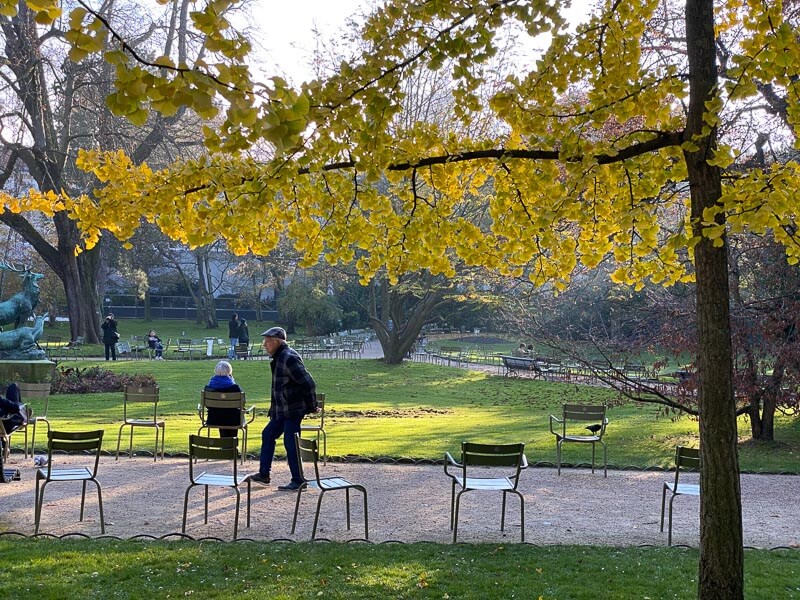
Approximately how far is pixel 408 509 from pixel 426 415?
1099cm

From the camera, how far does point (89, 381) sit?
22094 millimetres

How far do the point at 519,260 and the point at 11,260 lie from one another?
50.1m

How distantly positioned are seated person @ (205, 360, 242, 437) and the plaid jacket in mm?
1240

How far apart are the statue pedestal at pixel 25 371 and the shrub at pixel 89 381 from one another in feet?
1.08

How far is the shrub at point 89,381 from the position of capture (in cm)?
2131

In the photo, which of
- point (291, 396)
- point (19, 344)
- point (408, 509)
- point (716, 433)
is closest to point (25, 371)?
point (19, 344)

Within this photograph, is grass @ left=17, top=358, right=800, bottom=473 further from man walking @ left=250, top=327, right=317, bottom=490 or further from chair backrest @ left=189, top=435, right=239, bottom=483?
chair backrest @ left=189, top=435, right=239, bottom=483

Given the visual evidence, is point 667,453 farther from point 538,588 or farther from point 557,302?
point 557,302

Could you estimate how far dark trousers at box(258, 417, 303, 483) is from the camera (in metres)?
8.90

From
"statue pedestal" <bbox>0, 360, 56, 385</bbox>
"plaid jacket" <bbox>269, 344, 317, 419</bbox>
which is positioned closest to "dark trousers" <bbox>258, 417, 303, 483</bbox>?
"plaid jacket" <bbox>269, 344, 317, 419</bbox>

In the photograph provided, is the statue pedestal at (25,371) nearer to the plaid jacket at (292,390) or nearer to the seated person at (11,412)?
the seated person at (11,412)

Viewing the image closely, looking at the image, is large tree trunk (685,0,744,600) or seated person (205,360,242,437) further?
seated person (205,360,242,437)

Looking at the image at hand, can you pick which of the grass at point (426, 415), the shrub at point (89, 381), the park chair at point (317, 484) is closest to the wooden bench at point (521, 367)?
the grass at point (426, 415)

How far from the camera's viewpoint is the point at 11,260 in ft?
162
